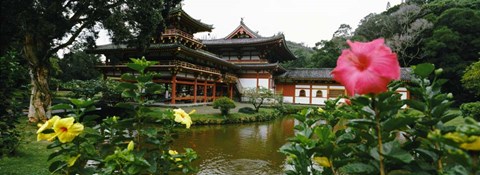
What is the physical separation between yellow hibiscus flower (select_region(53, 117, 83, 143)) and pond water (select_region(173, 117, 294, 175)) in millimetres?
4089

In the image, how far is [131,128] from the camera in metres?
1.29

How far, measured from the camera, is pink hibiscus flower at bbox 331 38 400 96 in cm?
66

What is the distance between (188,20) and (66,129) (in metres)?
17.8

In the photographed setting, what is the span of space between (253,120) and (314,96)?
34.4ft

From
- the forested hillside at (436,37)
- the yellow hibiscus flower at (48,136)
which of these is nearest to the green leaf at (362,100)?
the yellow hibiscus flower at (48,136)

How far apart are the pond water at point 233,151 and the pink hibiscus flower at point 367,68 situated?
4.62 m

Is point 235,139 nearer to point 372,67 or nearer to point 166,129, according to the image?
point 166,129

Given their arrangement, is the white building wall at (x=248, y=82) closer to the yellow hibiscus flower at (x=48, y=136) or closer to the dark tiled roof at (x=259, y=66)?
the dark tiled roof at (x=259, y=66)

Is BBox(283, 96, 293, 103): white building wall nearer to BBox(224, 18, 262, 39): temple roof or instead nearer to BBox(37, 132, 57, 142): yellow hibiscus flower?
BBox(224, 18, 262, 39): temple roof

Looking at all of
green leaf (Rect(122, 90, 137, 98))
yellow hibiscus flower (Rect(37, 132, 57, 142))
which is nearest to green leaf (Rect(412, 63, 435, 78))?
green leaf (Rect(122, 90, 137, 98))

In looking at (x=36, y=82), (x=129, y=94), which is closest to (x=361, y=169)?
(x=129, y=94)

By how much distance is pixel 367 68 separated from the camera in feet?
2.25

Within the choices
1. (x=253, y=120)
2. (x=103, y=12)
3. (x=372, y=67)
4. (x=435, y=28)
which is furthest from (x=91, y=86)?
(x=435, y=28)

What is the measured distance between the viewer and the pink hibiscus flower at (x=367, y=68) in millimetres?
662
